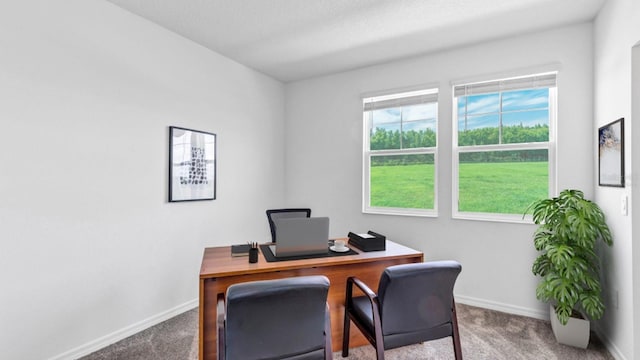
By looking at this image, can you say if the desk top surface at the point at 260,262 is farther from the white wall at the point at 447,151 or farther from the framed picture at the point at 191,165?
the white wall at the point at 447,151

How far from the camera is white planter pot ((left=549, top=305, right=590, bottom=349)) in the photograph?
2332 millimetres

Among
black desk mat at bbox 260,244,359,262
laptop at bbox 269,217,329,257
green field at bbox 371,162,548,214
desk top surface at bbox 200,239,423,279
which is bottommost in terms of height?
desk top surface at bbox 200,239,423,279

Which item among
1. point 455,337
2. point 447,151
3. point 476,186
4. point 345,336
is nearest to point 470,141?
point 447,151

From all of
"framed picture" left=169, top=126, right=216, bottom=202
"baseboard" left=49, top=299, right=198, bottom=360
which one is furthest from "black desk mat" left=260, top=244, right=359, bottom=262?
"baseboard" left=49, top=299, right=198, bottom=360

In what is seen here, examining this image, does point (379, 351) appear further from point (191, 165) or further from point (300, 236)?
point (191, 165)

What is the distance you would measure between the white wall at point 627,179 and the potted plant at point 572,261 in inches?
3.8

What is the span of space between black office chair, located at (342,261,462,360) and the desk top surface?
1.24ft

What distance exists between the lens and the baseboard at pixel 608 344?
85.5 inches

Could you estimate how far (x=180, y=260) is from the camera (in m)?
3.03

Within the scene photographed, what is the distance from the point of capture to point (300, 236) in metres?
2.16

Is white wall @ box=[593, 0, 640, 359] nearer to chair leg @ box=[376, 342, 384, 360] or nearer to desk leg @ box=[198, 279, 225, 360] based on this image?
chair leg @ box=[376, 342, 384, 360]

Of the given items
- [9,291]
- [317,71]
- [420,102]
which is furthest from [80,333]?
[420,102]

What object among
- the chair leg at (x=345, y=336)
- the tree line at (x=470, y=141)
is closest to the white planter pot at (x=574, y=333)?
the tree line at (x=470, y=141)

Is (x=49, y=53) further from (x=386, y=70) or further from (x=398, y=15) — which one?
(x=386, y=70)
